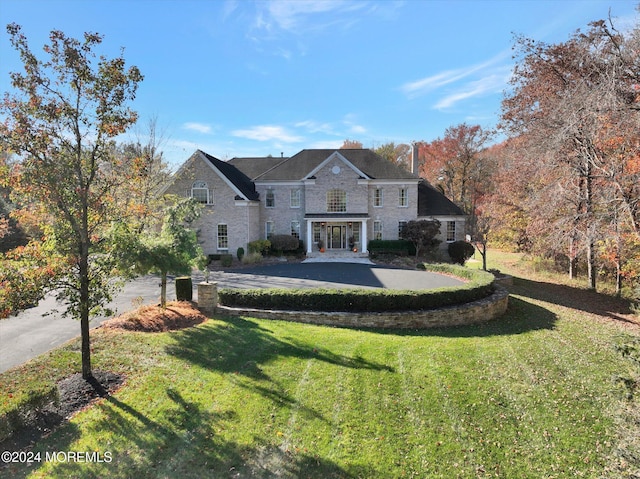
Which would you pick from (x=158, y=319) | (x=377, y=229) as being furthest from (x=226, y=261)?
(x=158, y=319)

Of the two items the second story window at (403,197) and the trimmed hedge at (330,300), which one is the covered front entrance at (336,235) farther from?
the trimmed hedge at (330,300)

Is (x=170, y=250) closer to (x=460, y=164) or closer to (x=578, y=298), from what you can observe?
(x=578, y=298)

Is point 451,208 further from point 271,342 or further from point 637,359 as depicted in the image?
point 637,359

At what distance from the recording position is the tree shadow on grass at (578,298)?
16.9 m

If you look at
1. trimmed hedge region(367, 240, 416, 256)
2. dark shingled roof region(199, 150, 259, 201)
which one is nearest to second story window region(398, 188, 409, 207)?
trimmed hedge region(367, 240, 416, 256)

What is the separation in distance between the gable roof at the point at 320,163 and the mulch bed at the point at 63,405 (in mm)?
24415

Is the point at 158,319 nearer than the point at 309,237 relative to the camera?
Yes

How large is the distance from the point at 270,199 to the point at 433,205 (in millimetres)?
15093

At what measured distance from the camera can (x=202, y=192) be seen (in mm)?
27609

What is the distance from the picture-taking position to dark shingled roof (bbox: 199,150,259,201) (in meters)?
27.8

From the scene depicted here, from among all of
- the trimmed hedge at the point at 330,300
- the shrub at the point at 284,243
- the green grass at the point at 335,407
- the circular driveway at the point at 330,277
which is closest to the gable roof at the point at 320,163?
the shrub at the point at 284,243

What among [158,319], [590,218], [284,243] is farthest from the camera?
[284,243]

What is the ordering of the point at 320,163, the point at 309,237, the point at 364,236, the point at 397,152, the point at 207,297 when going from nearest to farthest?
1. the point at 207,297
2. the point at 364,236
3. the point at 309,237
4. the point at 320,163
5. the point at 397,152

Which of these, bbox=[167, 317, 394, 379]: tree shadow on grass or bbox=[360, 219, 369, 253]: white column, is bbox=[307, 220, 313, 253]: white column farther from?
bbox=[167, 317, 394, 379]: tree shadow on grass
